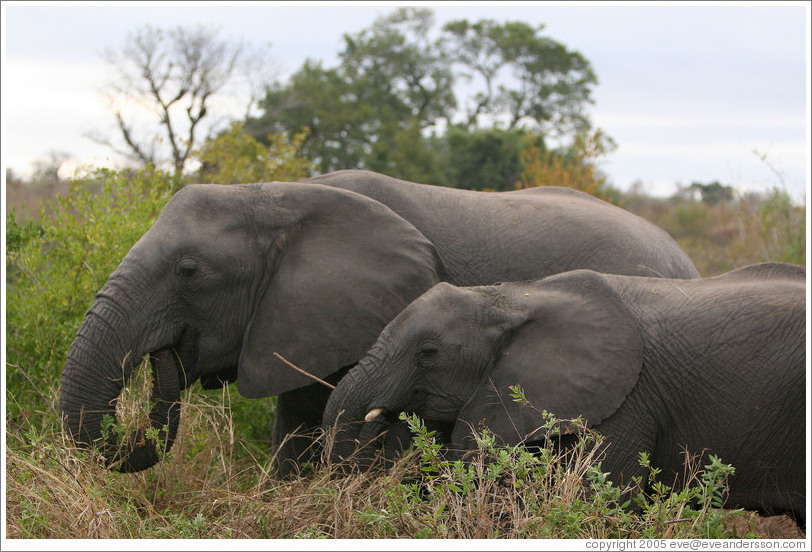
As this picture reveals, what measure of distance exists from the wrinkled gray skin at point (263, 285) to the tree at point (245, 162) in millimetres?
5240

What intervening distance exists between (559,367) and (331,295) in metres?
1.20

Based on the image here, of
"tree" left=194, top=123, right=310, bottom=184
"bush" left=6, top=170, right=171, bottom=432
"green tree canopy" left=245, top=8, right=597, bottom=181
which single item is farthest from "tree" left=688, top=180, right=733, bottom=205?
"bush" left=6, top=170, right=171, bottom=432

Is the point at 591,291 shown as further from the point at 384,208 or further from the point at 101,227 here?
the point at 101,227

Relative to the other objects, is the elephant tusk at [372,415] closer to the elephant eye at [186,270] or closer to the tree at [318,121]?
the elephant eye at [186,270]

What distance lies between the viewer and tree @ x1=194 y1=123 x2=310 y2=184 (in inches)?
423

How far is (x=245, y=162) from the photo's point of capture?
1123cm

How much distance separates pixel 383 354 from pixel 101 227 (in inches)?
108

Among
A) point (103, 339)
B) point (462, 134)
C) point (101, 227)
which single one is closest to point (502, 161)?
point (462, 134)

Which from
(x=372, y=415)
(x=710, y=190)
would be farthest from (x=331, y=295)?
(x=710, y=190)

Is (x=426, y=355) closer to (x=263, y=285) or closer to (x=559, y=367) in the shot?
(x=559, y=367)

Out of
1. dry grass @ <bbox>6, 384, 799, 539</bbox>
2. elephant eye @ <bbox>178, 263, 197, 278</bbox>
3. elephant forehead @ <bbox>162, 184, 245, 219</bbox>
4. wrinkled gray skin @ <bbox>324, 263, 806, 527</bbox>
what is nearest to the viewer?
dry grass @ <bbox>6, 384, 799, 539</bbox>

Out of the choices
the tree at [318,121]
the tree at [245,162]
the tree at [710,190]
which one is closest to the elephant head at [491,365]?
the tree at [245,162]

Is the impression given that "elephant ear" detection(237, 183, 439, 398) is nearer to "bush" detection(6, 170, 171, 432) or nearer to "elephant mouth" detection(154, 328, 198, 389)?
"elephant mouth" detection(154, 328, 198, 389)

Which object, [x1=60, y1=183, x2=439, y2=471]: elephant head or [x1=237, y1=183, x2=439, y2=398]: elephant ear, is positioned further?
[x1=237, y1=183, x2=439, y2=398]: elephant ear
